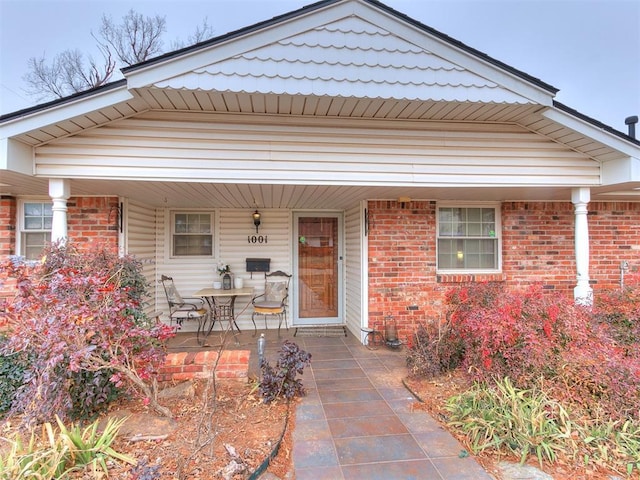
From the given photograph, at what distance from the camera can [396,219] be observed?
17.5 ft

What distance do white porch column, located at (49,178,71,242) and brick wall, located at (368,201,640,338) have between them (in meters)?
3.96

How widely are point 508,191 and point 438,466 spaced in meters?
3.81

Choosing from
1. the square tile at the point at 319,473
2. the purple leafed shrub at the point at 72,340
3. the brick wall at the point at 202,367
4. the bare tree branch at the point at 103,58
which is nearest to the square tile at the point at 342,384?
the brick wall at the point at 202,367

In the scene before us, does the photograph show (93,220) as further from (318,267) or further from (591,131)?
(591,131)

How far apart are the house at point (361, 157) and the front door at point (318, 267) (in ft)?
2.14

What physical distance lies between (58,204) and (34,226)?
5.85 feet

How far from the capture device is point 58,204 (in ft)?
12.0

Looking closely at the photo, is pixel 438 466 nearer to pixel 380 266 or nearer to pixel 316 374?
pixel 316 374

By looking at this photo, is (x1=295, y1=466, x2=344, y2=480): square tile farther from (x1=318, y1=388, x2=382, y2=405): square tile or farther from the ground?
(x1=318, y1=388, x2=382, y2=405): square tile

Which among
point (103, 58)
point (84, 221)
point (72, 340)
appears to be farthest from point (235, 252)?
point (103, 58)

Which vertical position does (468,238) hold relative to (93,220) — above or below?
below

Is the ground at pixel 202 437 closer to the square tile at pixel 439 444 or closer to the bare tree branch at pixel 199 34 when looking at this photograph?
the square tile at pixel 439 444

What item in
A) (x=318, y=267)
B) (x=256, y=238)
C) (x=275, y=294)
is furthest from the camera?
(x=318, y=267)

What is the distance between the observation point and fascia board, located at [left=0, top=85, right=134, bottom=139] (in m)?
3.13
